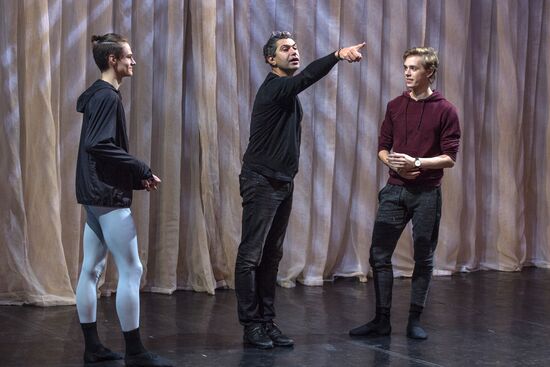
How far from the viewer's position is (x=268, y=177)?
12.7 ft

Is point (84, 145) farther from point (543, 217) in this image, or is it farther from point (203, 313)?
point (543, 217)

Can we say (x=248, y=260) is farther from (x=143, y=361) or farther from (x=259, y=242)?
(x=143, y=361)

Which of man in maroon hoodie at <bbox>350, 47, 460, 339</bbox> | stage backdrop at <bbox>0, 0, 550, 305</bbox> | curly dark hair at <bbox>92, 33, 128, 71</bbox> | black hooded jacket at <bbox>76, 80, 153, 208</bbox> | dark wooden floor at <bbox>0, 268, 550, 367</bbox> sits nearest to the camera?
black hooded jacket at <bbox>76, 80, 153, 208</bbox>

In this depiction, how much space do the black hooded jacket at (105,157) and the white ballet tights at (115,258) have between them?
5cm

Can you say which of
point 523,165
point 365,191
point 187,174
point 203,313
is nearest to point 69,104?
point 187,174

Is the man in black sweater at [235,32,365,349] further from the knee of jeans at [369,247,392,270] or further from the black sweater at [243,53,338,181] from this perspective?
the knee of jeans at [369,247,392,270]

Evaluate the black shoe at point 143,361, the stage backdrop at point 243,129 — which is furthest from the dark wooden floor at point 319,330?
the stage backdrop at point 243,129

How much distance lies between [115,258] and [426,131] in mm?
1459

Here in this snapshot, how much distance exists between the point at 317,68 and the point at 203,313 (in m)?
1.58

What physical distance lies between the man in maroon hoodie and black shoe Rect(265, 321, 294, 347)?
1.30ft

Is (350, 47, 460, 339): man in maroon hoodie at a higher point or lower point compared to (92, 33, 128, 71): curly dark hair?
lower

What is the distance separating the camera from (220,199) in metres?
5.31

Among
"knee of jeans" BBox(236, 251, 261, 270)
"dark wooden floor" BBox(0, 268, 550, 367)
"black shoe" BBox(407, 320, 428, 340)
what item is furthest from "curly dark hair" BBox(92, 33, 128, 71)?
"black shoe" BBox(407, 320, 428, 340)

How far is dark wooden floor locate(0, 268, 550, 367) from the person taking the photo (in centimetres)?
379
